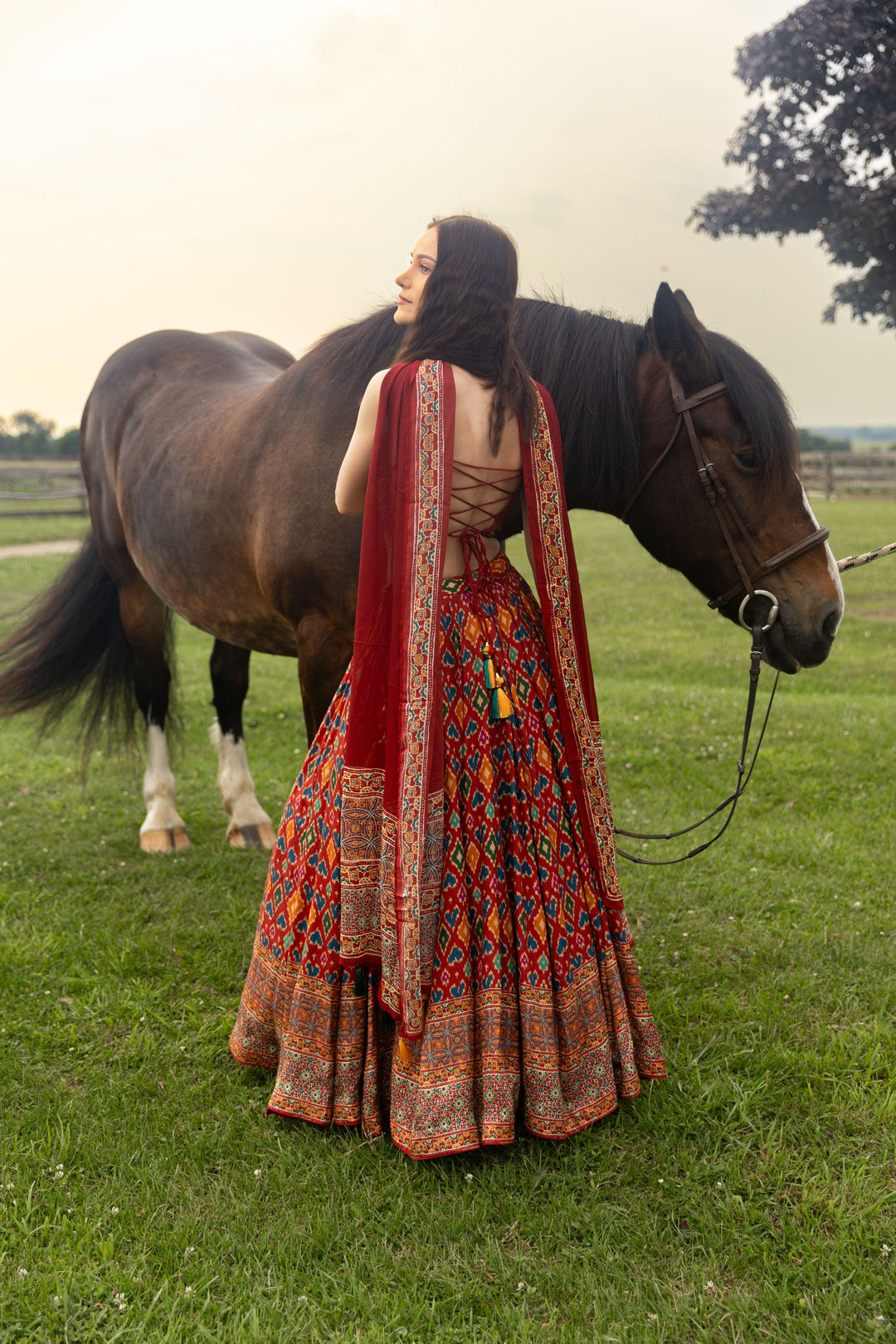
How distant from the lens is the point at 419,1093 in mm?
2322

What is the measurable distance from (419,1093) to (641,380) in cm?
200

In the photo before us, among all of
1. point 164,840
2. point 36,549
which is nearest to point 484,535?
point 164,840

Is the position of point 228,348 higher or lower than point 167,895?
higher

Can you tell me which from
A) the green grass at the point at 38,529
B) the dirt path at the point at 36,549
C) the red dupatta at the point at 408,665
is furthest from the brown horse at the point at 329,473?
the green grass at the point at 38,529

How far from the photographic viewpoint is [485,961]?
234 centimetres

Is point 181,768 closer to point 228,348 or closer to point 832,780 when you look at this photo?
point 228,348

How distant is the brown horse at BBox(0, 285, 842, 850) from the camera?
2613 millimetres

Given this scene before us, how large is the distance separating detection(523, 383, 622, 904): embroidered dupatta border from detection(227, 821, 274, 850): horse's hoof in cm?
262

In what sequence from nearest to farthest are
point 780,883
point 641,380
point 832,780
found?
point 641,380 → point 780,883 → point 832,780

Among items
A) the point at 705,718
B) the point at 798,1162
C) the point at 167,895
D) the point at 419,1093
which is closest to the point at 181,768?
the point at 167,895

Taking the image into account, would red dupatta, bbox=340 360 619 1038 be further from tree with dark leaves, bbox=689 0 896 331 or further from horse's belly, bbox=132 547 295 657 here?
tree with dark leaves, bbox=689 0 896 331

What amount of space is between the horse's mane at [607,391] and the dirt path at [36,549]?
16.1m

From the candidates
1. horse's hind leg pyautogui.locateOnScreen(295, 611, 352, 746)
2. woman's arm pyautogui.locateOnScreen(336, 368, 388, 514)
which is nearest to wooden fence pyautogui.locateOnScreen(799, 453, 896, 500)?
horse's hind leg pyautogui.locateOnScreen(295, 611, 352, 746)

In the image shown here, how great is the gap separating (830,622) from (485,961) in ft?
4.34
